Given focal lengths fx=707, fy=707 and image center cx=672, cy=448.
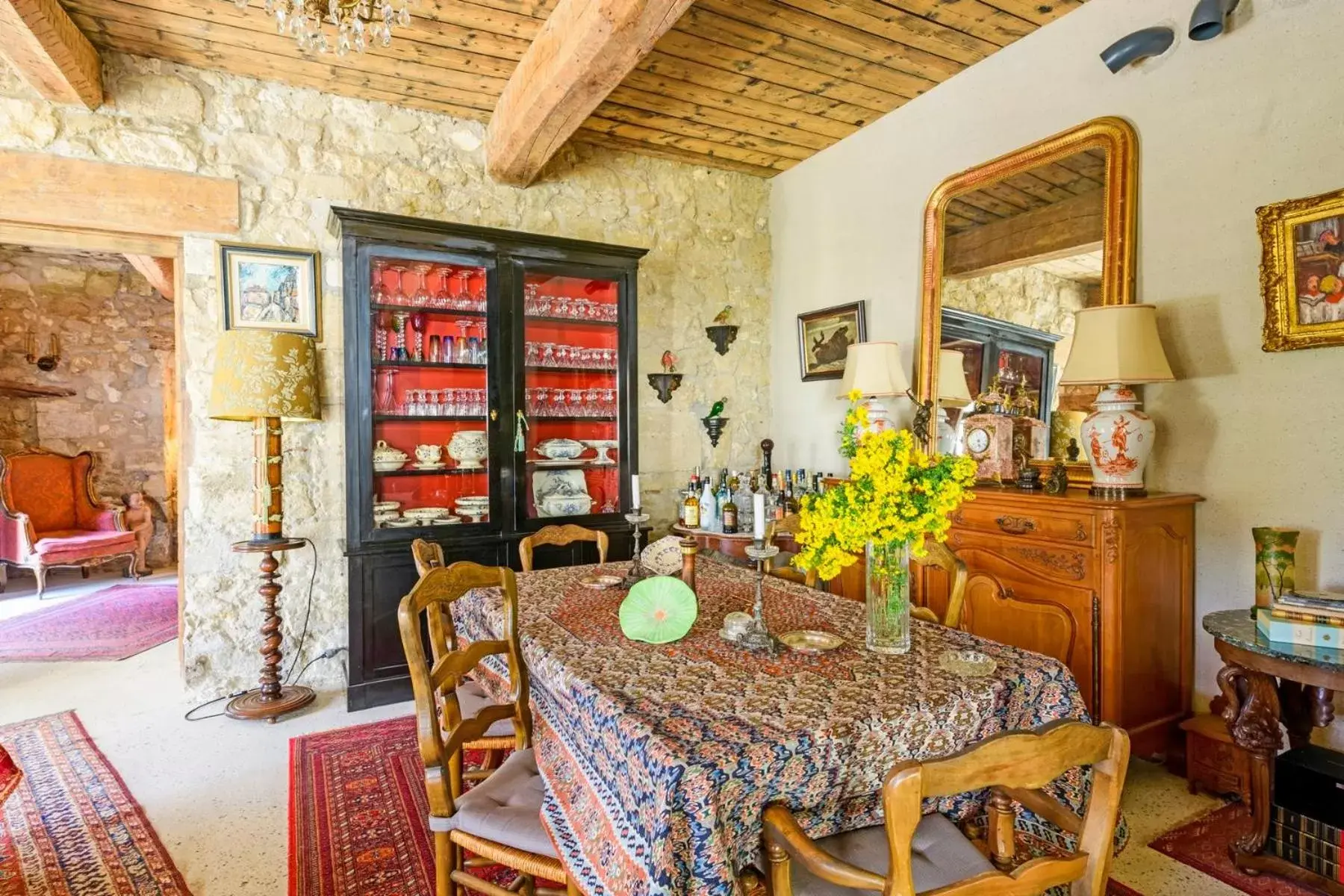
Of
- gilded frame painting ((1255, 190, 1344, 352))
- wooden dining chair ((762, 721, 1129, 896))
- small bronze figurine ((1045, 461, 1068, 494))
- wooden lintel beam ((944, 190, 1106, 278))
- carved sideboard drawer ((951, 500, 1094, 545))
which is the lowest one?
wooden dining chair ((762, 721, 1129, 896))

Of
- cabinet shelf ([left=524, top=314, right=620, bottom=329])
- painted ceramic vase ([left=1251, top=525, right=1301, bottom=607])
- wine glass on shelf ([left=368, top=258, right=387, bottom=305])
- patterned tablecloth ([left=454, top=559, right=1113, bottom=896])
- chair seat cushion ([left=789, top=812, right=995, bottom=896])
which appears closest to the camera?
patterned tablecloth ([left=454, top=559, right=1113, bottom=896])

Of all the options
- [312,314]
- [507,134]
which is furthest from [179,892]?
[507,134]

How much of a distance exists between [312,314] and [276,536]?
1111 millimetres

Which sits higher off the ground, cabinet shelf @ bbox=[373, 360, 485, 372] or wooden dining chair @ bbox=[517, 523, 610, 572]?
cabinet shelf @ bbox=[373, 360, 485, 372]

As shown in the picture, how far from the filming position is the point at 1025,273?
10.4 feet

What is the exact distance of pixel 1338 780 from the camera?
1974 millimetres

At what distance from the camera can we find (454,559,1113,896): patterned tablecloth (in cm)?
112

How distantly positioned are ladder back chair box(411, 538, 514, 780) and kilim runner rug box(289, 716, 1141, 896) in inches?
9.7

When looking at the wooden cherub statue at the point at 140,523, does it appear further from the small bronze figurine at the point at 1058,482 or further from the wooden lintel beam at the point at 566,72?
the small bronze figurine at the point at 1058,482

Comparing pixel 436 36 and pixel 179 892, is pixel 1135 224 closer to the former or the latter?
pixel 436 36

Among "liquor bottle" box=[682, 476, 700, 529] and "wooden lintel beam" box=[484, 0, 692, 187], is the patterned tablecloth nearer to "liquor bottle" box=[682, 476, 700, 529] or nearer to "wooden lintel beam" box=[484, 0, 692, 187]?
"wooden lintel beam" box=[484, 0, 692, 187]

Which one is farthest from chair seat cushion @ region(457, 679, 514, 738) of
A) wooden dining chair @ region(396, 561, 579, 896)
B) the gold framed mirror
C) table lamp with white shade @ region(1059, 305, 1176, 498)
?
the gold framed mirror

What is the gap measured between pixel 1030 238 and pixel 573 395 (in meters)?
2.36

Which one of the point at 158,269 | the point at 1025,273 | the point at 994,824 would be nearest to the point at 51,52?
the point at 158,269
